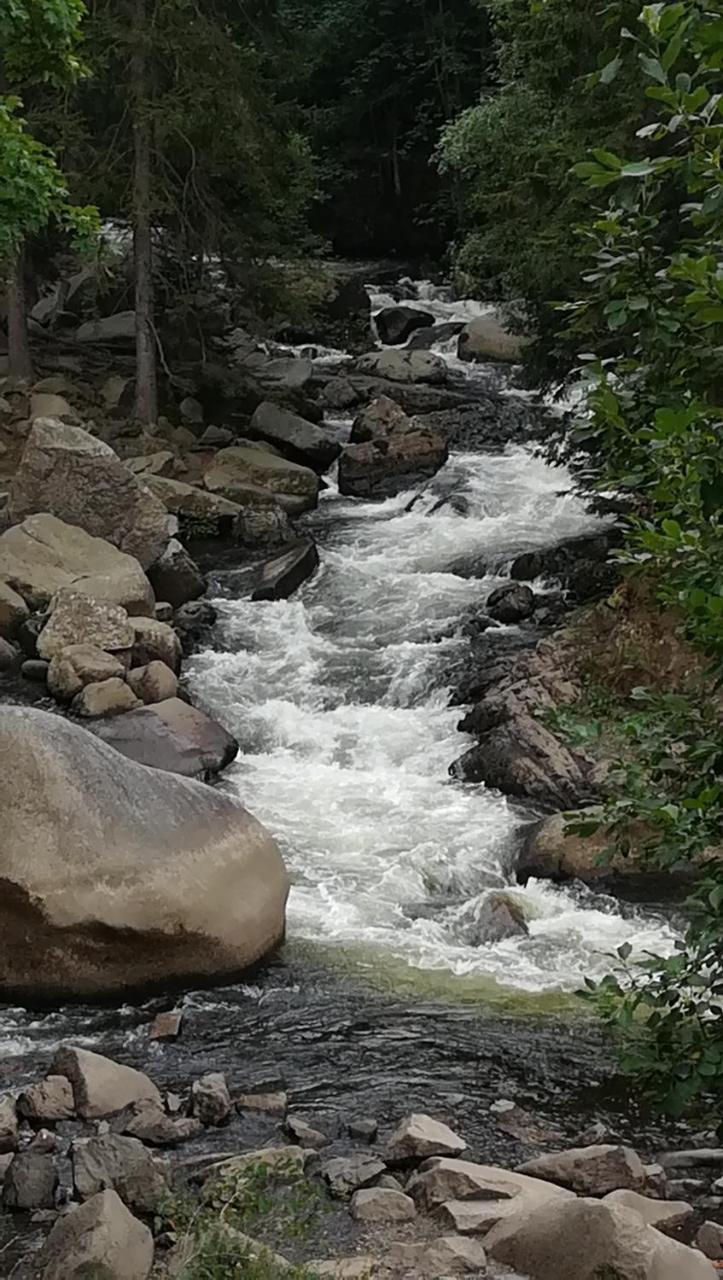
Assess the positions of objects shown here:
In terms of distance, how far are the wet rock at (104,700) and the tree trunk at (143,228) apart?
8.80 meters

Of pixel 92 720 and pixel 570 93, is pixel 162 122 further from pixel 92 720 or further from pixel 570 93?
pixel 92 720

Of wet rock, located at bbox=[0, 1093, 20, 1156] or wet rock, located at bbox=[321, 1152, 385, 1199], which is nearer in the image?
wet rock, located at bbox=[321, 1152, 385, 1199]

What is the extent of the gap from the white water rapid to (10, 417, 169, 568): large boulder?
1.17 meters

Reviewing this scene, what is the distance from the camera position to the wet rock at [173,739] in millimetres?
11281

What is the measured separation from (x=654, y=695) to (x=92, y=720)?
9.27 metres

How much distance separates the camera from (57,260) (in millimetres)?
25562

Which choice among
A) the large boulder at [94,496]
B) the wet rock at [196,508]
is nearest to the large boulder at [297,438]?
the wet rock at [196,508]

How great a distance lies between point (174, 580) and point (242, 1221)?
1067 centimetres

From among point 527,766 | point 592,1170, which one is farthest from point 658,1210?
point 527,766

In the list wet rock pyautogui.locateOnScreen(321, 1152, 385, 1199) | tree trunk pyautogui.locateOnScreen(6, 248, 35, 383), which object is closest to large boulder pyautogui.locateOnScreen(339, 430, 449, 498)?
tree trunk pyautogui.locateOnScreen(6, 248, 35, 383)

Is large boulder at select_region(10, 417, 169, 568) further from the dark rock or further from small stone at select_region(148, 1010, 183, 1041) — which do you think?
the dark rock

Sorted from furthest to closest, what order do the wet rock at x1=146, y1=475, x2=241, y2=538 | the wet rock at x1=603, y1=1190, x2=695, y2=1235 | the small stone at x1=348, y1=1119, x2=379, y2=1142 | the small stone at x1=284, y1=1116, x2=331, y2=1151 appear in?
the wet rock at x1=146, y1=475, x2=241, y2=538, the small stone at x1=348, y1=1119, x2=379, y2=1142, the small stone at x1=284, y1=1116, x2=331, y2=1151, the wet rock at x1=603, y1=1190, x2=695, y2=1235

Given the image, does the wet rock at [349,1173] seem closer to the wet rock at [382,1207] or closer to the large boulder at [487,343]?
the wet rock at [382,1207]

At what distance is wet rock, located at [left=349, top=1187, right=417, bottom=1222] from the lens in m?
5.76
